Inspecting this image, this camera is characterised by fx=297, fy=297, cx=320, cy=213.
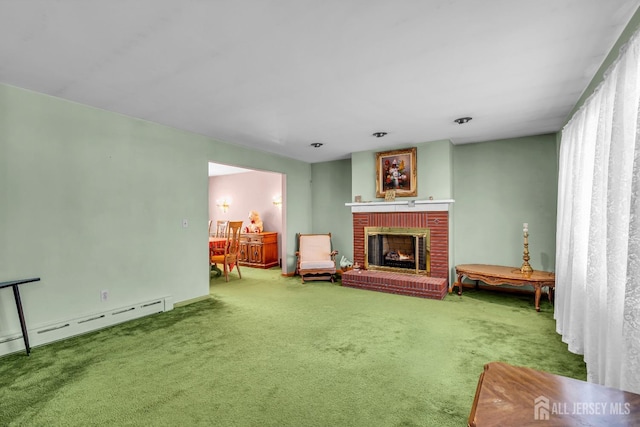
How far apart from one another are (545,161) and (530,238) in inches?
48.0

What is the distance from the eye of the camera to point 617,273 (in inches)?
71.8

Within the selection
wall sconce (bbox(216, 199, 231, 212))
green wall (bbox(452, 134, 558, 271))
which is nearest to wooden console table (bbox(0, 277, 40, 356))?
green wall (bbox(452, 134, 558, 271))

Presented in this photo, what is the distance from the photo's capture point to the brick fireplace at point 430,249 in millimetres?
4684

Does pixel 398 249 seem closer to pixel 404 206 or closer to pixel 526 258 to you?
pixel 404 206

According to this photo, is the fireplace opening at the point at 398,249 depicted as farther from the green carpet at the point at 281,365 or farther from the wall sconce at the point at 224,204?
the wall sconce at the point at 224,204

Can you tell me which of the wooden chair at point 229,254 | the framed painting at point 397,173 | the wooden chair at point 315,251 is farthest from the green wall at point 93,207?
the framed painting at point 397,173

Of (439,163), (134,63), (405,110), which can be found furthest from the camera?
(439,163)

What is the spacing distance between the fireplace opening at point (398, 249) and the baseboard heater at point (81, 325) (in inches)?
138

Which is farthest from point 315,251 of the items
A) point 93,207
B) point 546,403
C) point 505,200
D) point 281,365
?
point 546,403

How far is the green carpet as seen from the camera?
1934mm

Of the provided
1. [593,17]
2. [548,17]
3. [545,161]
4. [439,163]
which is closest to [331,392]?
[548,17]

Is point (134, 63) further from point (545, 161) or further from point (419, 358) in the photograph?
point (545, 161)

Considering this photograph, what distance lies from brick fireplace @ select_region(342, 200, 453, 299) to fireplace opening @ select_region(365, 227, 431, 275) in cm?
6

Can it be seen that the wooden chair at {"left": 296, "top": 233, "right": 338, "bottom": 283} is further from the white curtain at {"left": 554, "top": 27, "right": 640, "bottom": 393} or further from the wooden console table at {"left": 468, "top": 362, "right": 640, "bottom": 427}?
the wooden console table at {"left": 468, "top": 362, "right": 640, "bottom": 427}
